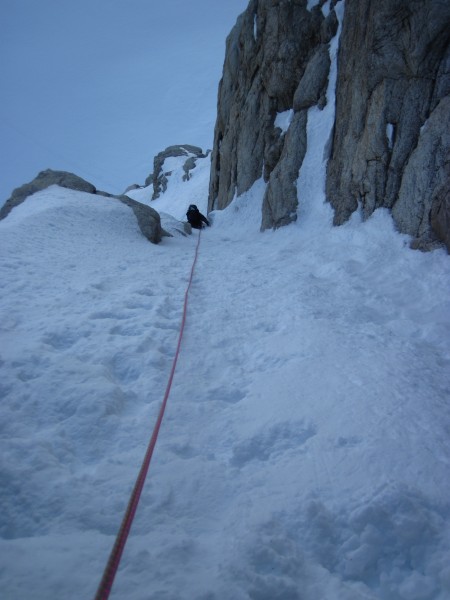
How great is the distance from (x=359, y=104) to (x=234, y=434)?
9629 millimetres

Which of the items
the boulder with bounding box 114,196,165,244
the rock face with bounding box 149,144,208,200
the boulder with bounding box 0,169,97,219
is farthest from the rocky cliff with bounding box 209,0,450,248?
the rock face with bounding box 149,144,208,200

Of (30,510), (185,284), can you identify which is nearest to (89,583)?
(30,510)

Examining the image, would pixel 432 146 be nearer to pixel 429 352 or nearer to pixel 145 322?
pixel 429 352

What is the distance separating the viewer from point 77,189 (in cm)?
1557

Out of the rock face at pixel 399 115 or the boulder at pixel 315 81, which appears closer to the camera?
the rock face at pixel 399 115

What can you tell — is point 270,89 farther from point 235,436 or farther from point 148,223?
point 235,436

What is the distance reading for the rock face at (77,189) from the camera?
13.2 metres

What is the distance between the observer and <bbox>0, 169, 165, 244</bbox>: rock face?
1323cm

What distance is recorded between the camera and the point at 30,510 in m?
2.62

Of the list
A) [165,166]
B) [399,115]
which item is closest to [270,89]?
[399,115]

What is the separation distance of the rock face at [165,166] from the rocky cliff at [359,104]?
2775 cm

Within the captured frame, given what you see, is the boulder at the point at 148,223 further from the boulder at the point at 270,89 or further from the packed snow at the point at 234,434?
the packed snow at the point at 234,434

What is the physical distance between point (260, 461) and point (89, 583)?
64.6 inches

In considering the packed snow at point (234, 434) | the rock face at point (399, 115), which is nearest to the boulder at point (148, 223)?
the packed snow at point (234, 434)
